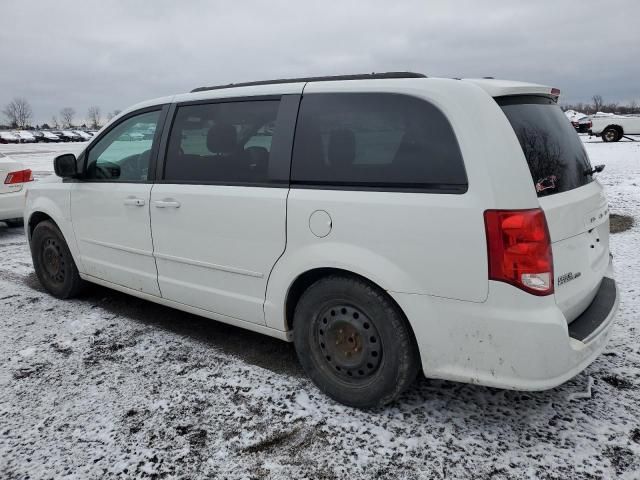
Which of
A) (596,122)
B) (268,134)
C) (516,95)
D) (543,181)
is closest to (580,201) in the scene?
(543,181)

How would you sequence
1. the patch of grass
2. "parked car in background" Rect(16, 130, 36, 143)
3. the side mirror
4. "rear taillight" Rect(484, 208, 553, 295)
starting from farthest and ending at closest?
"parked car in background" Rect(16, 130, 36, 143) → the patch of grass → the side mirror → "rear taillight" Rect(484, 208, 553, 295)

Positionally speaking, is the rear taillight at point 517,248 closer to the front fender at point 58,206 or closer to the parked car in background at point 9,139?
the front fender at point 58,206

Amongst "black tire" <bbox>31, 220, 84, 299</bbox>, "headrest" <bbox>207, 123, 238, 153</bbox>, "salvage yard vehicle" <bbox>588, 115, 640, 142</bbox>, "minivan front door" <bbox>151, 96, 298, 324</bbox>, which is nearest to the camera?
"minivan front door" <bbox>151, 96, 298, 324</bbox>

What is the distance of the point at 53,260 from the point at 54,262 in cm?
2

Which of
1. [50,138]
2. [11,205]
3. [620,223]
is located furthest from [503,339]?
[50,138]

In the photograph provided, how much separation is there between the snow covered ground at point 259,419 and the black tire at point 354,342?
0.14m

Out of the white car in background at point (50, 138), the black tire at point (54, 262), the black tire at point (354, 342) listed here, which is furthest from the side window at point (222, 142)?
the white car in background at point (50, 138)

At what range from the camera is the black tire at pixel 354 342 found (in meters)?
2.61

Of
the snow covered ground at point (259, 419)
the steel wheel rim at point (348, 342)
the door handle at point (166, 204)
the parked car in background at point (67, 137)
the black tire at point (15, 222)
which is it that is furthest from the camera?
the parked car in background at point (67, 137)

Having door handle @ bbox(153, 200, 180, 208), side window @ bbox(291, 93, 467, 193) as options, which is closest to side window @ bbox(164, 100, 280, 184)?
door handle @ bbox(153, 200, 180, 208)

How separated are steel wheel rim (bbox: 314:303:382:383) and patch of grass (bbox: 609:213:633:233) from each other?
541 cm

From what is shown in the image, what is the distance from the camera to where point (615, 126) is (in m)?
24.5

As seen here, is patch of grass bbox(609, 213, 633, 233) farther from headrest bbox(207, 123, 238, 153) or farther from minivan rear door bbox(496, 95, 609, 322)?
headrest bbox(207, 123, 238, 153)

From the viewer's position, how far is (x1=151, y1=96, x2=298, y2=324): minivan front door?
3.00 meters
